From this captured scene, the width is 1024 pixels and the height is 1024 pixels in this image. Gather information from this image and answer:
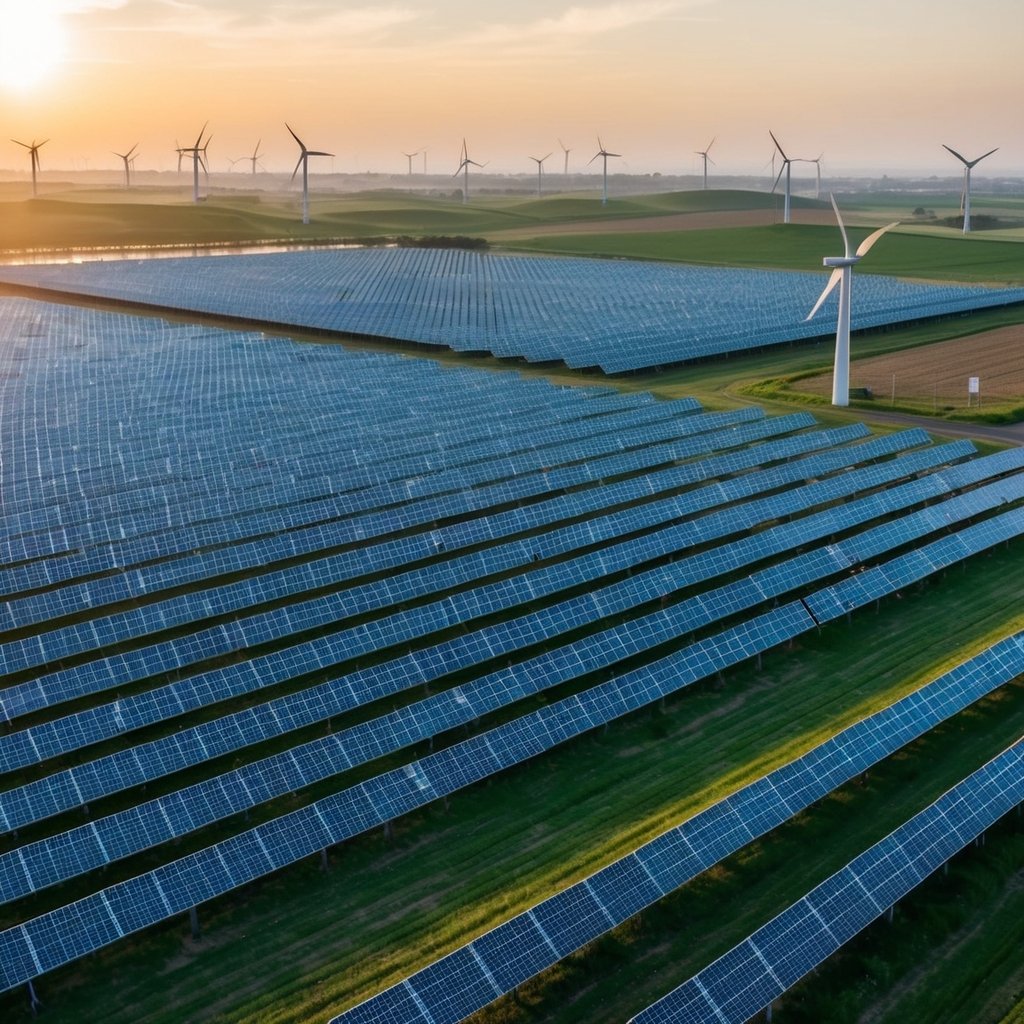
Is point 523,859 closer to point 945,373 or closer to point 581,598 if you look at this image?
point 581,598

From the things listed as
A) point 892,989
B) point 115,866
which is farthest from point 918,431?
point 115,866

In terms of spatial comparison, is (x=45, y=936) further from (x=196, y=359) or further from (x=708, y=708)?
(x=196, y=359)

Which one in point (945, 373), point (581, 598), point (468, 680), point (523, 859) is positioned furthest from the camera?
point (945, 373)

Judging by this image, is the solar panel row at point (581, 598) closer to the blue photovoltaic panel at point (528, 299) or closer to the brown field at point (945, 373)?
the brown field at point (945, 373)

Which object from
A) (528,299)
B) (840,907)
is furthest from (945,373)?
(840,907)

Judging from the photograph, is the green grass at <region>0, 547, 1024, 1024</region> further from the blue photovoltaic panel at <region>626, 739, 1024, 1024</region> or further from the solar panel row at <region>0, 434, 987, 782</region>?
the solar panel row at <region>0, 434, 987, 782</region>

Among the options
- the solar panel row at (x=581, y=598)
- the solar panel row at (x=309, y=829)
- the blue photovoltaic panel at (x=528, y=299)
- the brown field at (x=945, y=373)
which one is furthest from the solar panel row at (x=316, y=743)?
the blue photovoltaic panel at (x=528, y=299)

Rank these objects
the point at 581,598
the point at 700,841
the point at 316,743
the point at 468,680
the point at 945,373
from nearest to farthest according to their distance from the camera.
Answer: the point at 700,841 → the point at 316,743 → the point at 468,680 → the point at 581,598 → the point at 945,373
